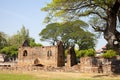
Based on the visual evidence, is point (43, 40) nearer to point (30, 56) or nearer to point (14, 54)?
point (14, 54)

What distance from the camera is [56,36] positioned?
80.6 meters

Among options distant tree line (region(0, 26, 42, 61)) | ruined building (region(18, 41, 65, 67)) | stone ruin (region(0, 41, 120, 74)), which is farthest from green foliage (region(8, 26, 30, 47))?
ruined building (region(18, 41, 65, 67))

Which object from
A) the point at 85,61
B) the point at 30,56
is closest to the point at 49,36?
the point at 30,56

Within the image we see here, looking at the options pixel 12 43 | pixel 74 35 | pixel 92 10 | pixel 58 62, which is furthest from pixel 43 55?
pixel 12 43

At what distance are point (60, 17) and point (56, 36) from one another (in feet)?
159

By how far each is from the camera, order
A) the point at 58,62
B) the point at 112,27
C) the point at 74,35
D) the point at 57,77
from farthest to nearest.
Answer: the point at 74,35 → the point at 58,62 → the point at 112,27 → the point at 57,77

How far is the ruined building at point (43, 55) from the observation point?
55.8 m

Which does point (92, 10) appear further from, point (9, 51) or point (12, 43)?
point (12, 43)

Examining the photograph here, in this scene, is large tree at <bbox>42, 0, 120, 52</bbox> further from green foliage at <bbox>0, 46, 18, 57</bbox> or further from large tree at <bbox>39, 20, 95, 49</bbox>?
green foliage at <bbox>0, 46, 18, 57</bbox>

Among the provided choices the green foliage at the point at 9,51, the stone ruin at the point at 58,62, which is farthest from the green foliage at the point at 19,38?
the stone ruin at the point at 58,62

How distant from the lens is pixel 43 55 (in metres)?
58.2

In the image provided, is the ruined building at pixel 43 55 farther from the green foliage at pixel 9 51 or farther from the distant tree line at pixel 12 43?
the green foliage at pixel 9 51

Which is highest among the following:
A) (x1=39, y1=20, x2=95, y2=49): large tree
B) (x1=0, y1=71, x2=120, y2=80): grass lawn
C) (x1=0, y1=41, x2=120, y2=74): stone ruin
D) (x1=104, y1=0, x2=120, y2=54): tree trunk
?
(x1=39, y1=20, x2=95, y2=49): large tree

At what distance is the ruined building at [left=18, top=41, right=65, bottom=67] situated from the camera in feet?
183
